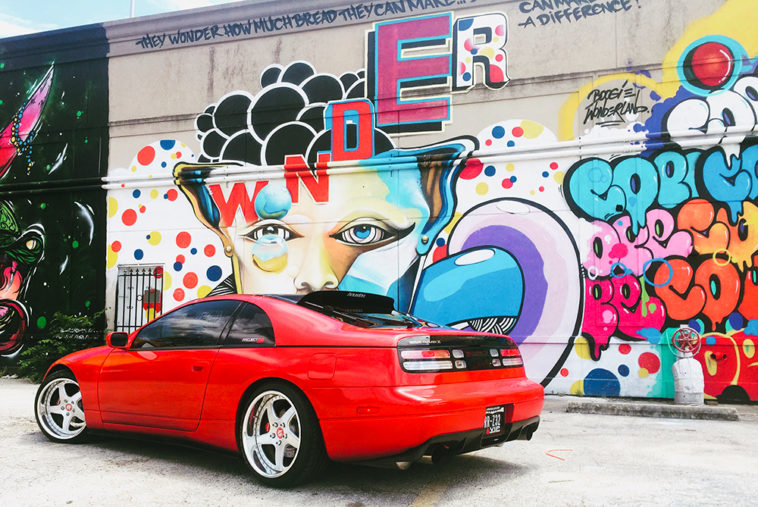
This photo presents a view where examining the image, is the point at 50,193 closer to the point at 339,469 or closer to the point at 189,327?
the point at 189,327

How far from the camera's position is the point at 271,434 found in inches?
181

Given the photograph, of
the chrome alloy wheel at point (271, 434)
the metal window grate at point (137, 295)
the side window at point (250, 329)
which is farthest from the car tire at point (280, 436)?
the metal window grate at point (137, 295)

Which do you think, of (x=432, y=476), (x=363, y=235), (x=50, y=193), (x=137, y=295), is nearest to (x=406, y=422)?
(x=432, y=476)

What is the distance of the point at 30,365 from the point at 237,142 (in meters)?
5.45

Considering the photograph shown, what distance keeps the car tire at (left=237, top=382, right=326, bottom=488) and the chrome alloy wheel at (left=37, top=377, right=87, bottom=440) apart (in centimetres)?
208

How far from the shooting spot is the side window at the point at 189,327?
521cm

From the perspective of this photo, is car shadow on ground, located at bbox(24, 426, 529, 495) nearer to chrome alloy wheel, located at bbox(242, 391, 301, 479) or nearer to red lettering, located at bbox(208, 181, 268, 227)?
chrome alloy wheel, located at bbox(242, 391, 301, 479)

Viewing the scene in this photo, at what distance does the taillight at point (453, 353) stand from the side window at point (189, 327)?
1.61 meters

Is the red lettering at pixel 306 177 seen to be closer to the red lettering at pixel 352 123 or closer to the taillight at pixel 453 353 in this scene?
the red lettering at pixel 352 123

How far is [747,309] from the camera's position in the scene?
9.30 metres

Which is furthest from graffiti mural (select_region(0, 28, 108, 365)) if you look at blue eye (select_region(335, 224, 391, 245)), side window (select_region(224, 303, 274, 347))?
side window (select_region(224, 303, 274, 347))

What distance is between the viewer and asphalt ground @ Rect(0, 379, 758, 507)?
14.0 ft

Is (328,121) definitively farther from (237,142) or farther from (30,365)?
(30,365)

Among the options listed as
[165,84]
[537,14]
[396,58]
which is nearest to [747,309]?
[537,14]
